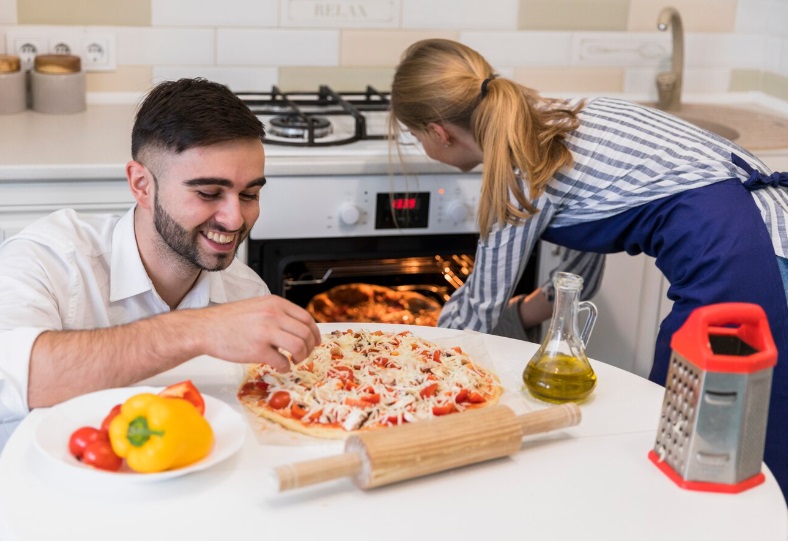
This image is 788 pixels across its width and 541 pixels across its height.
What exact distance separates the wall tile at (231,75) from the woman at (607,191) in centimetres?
83

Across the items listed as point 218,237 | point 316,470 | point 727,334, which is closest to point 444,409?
point 316,470

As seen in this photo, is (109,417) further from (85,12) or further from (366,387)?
(85,12)

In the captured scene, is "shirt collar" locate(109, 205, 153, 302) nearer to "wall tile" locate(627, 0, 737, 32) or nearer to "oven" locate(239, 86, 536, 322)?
"oven" locate(239, 86, 536, 322)

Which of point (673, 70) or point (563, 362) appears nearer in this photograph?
point (563, 362)

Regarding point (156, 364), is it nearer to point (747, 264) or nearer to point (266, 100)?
point (747, 264)

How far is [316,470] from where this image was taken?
4.12ft

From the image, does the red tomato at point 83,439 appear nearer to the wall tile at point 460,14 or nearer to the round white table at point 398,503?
the round white table at point 398,503

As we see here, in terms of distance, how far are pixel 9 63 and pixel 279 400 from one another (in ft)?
5.71

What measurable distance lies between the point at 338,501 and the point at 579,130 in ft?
3.87

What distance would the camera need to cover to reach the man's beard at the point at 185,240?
1782 mm

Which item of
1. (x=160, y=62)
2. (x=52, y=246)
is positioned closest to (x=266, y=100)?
(x=160, y=62)

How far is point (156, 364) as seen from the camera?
152cm

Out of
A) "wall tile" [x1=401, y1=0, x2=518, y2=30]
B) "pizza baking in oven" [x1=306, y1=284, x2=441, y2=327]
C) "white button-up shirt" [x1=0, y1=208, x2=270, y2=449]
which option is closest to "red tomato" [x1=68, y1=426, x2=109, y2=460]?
"white button-up shirt" [x1=0, y1=208, x2=270, y2=449]

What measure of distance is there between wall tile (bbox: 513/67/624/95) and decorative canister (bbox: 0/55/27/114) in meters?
1.49
